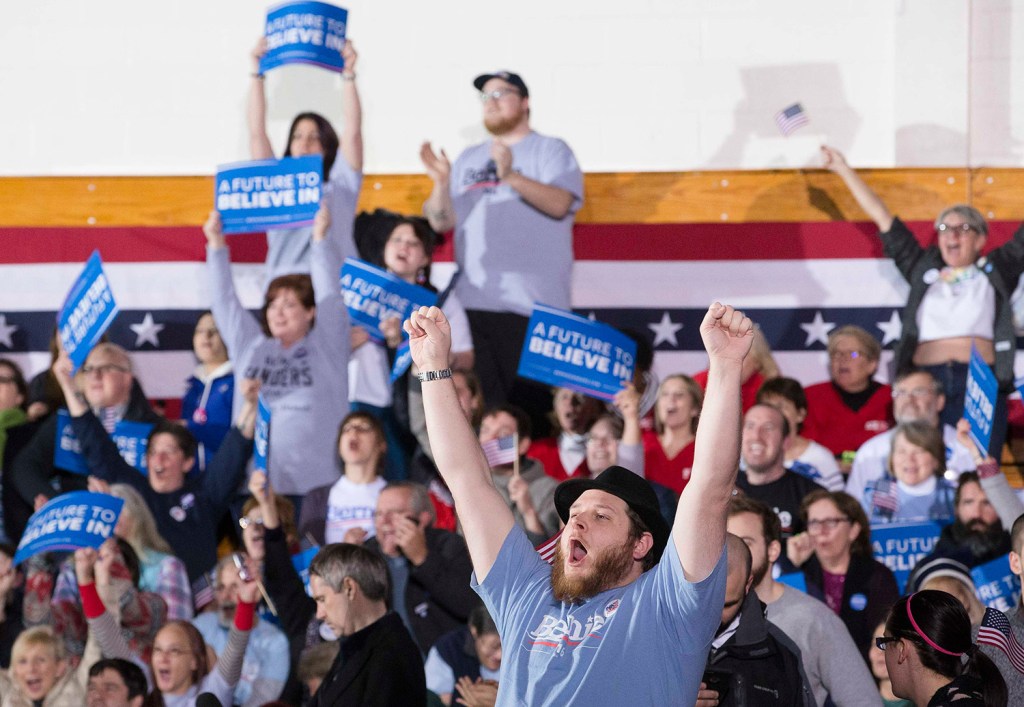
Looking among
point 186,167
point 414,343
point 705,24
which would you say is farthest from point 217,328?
point 414,343

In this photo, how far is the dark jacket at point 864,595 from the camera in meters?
5.27

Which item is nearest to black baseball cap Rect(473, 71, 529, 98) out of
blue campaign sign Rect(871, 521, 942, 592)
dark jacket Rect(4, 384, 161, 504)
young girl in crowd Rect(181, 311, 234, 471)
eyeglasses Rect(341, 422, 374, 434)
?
young girl in crowd Rect(181, 311, 234, 471)

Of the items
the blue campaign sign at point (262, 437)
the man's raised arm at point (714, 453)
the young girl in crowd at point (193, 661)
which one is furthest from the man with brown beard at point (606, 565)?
the blue campaign sign at point (262, 437)

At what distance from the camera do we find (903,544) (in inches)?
228

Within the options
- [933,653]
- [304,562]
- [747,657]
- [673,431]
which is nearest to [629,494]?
[747,657]

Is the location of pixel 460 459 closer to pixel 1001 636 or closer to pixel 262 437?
Result: pixel 1001 636

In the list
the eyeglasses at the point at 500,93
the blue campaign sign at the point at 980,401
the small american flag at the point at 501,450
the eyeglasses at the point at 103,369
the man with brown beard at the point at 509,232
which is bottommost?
the small american flag at the point at 501,450

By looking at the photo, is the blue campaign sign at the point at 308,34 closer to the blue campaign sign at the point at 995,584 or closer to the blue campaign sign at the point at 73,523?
the blue campaign sign at the point at 73,523

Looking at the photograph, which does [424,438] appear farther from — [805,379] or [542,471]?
[805,379]

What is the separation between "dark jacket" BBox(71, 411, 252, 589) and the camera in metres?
6.58

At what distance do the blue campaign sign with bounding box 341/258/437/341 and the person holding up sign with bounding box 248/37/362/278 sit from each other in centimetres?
57

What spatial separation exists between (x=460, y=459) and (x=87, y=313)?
12.0ft

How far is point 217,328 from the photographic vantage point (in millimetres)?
7727

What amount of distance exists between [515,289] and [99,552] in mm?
2534
